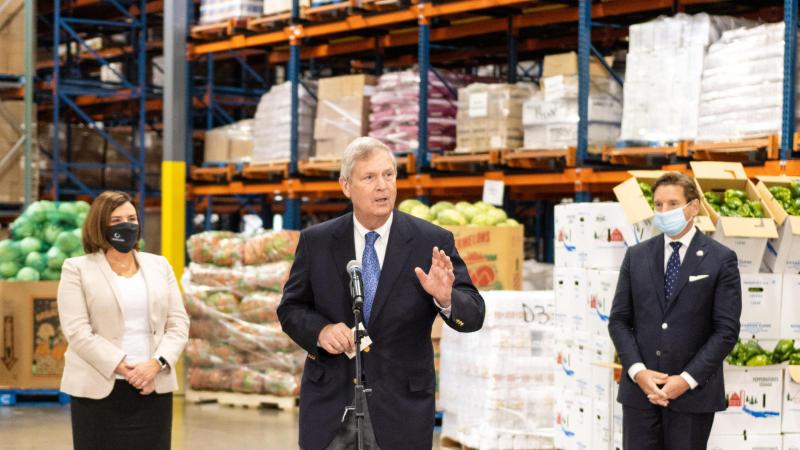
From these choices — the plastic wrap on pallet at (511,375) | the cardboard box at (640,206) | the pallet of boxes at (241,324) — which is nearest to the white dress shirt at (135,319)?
the cardboard box at (640,206)

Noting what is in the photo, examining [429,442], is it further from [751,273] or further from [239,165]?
[239,165]

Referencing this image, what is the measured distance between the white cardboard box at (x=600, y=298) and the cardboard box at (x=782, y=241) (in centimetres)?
89

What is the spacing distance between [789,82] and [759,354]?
3190 mm

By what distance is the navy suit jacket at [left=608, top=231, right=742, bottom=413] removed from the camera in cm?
533

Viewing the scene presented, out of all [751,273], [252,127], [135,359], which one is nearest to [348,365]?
[135,359]

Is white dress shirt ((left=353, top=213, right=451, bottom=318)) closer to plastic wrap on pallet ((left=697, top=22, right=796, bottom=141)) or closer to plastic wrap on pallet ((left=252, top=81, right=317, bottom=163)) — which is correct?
plastic wrap on pallet ((left=697, top=22, right=796, bottom=141))

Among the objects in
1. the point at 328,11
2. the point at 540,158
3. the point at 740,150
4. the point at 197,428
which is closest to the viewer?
the point at 740,150

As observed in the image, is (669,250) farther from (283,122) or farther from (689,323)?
(283,122)

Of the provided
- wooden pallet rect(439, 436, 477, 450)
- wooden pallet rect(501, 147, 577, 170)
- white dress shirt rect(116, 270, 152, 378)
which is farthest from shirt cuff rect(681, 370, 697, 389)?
wooden pallet rect(501, 147, 577, 170)

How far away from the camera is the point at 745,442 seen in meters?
6.36

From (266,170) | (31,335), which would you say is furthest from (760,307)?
(266,170)

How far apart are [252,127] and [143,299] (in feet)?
32.8

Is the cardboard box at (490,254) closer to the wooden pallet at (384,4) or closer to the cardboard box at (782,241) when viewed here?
the cardboard box at (782,241)

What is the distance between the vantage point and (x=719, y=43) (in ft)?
30.5
